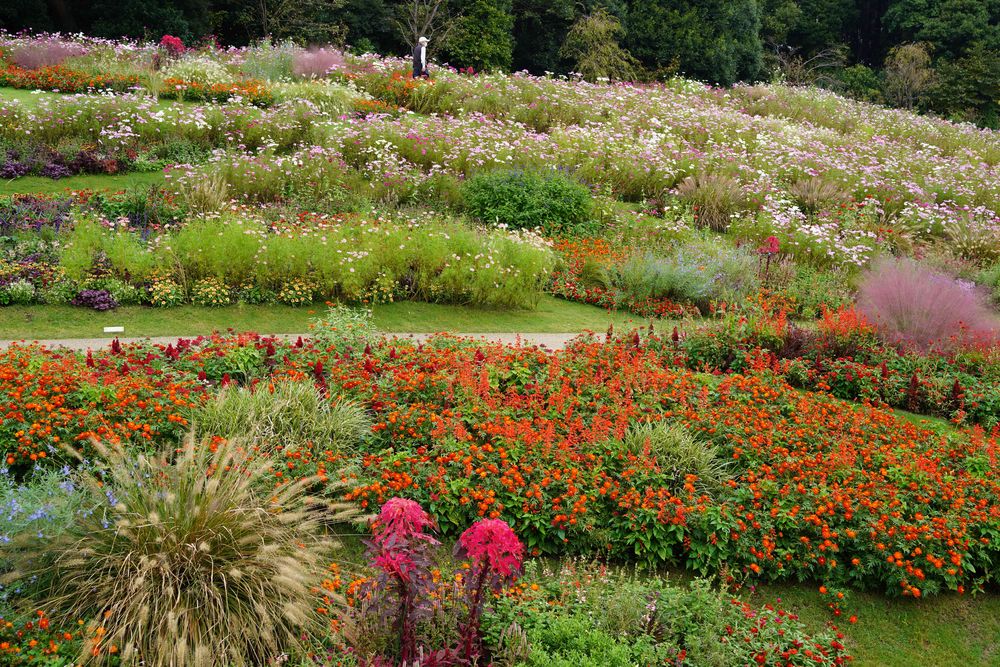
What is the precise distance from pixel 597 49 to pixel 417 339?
2723 centimetres

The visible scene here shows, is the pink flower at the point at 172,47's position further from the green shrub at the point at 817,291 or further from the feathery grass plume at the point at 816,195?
the green shrub at the point at 817,291

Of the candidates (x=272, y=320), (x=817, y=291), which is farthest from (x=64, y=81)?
(x=817, y=291)

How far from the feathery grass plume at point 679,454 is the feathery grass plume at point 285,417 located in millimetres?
A: 1905

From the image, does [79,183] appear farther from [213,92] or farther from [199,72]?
[199,72]

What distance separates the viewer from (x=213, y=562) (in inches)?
148

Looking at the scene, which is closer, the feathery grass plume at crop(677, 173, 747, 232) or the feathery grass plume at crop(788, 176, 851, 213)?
the feathery grass plume at crop(677, 173, 747, 232)

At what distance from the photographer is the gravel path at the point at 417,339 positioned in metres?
7.04

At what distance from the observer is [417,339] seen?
7.76 metres

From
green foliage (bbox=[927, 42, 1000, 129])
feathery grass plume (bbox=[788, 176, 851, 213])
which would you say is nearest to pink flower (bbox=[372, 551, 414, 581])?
feathery grass plume (bbox=[788, 176, 851, 213])

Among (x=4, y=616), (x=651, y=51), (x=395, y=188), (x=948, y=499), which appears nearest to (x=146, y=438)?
(x=4, y=616)

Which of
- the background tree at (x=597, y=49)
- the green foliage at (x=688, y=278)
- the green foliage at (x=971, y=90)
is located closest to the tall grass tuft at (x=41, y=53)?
the green foliage at (x=688, y=278)

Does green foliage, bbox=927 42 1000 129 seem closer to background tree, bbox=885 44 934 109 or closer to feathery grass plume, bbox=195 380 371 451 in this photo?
background tree, bbox=885 44 934 109

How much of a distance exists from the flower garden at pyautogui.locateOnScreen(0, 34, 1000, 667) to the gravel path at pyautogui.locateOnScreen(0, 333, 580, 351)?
0.31m

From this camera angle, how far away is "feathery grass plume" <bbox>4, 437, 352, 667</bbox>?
3.61 metres
